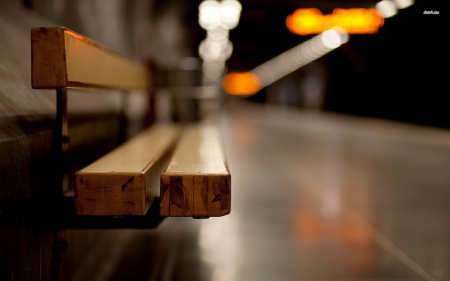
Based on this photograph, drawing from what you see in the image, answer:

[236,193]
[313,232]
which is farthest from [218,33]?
[313,232]

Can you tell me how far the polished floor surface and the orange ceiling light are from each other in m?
3.74

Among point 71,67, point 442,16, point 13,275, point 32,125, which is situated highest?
point 442,16

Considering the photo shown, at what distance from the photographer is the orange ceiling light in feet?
34.6

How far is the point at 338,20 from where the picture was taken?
1094 cm

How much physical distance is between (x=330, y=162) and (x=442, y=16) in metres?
5.47

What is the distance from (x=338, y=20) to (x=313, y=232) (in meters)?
7.80

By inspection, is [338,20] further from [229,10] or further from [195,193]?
[195,193]

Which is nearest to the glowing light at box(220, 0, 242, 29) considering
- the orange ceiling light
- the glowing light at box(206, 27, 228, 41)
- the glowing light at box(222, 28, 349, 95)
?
the orange ceiling light

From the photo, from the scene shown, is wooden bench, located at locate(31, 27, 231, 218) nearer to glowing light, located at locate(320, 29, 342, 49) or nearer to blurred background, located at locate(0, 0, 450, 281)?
blurred background, located at locate(0, 0, 450, 281)

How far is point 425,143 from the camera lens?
10.9m

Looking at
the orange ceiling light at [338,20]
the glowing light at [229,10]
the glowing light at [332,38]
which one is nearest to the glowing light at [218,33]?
the glowing light at [229,10]

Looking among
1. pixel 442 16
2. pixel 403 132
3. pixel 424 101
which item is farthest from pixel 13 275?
pixel 424 101

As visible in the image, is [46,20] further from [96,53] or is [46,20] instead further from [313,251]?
[313,251]

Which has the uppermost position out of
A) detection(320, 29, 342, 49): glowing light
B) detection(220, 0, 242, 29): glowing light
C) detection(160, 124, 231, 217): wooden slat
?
detection(320, 29, 342, 49): glowing light
